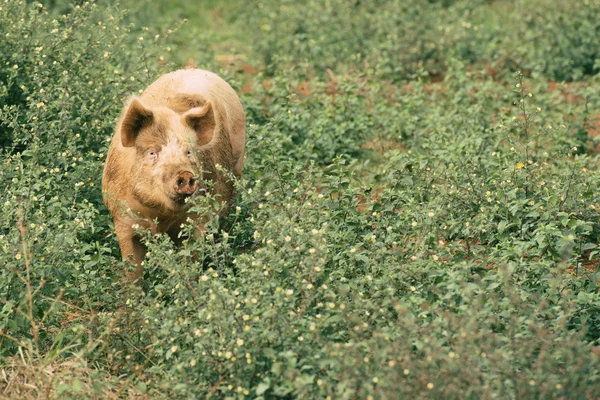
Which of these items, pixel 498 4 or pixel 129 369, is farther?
pixel 498 4

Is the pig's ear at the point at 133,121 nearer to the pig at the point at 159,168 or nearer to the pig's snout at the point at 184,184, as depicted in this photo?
the pig at the point at 159,168

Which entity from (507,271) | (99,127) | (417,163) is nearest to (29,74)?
(99,127)

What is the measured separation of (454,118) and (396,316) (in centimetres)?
419

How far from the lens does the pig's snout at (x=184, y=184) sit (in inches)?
248

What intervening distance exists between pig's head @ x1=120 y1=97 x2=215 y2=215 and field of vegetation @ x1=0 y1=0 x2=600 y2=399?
1.11 feet

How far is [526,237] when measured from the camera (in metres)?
6.79

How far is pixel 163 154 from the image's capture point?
6551 millimetres

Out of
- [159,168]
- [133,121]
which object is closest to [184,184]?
[159,168]

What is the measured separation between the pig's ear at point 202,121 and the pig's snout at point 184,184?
0.52 metres

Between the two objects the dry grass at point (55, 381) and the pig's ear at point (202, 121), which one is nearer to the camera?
the dry grass at point (55, 381)

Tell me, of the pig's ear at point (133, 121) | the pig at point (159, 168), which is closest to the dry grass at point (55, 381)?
the pig at point (159, 168)

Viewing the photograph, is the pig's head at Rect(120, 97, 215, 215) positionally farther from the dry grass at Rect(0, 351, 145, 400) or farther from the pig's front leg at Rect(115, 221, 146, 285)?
the dry grass at Rect(0, 351, 145, 400)

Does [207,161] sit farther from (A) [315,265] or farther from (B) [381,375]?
(B) [381,375]

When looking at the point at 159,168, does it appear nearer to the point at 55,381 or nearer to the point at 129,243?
the point at 129,243
